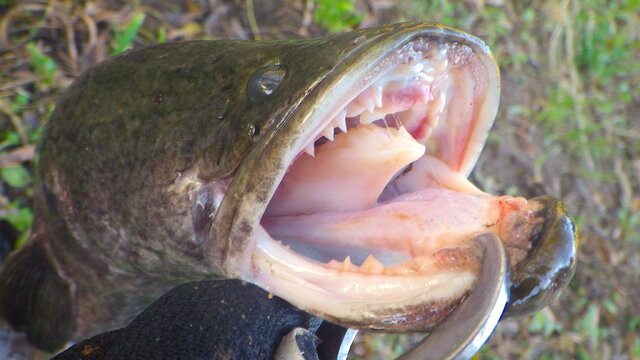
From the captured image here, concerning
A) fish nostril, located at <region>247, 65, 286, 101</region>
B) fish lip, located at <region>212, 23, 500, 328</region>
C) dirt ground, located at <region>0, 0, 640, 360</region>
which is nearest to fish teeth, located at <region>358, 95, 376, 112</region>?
fish lip, located at <region>212, 23, 500, 328</region>

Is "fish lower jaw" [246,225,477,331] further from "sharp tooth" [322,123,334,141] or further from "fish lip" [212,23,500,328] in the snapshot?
"sharp tooth" [322,123,334,141]

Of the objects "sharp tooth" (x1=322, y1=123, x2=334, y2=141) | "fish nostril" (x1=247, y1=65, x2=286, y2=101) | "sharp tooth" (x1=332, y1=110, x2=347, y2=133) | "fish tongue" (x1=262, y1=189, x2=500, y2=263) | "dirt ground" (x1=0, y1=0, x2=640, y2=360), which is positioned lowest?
"dirt ground" (x1=0, y1=0, x2=640, y2=360)

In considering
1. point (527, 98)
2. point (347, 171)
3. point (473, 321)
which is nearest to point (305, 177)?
point (347, 171)

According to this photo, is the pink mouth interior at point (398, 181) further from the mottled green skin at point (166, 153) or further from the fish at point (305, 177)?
the mottled green skin at point (166, 153)

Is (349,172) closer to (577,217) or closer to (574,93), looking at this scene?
(577,217)

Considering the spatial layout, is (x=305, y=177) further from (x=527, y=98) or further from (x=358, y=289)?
(x=527, y=98)
